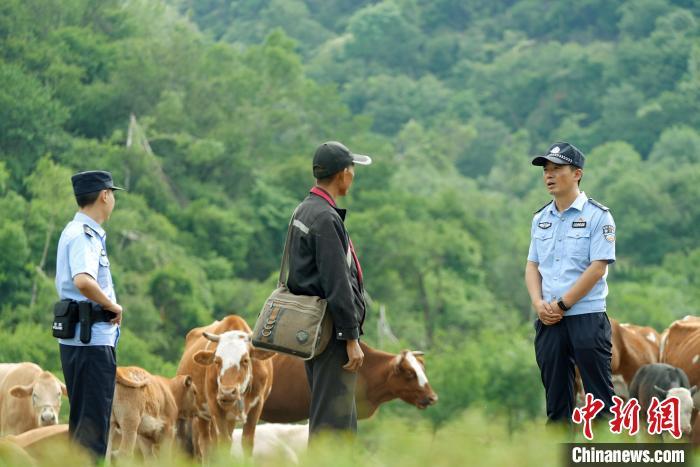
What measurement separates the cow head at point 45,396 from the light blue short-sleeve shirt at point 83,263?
307cm

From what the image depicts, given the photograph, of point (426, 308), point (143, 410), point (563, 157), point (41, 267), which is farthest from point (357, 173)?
point (563, 157)

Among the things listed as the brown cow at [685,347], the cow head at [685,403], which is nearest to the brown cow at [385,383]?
the brown cow at [685,347]

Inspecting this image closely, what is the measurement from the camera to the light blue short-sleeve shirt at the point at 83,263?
7027mm

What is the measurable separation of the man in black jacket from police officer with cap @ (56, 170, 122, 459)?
3.56ft

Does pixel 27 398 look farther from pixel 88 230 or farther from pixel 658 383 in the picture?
pixel 658 383

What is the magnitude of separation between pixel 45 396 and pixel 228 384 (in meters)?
1.85

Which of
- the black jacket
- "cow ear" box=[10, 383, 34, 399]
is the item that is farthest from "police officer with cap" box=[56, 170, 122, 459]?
"cow ear" box=[10, 383, 34, 399]

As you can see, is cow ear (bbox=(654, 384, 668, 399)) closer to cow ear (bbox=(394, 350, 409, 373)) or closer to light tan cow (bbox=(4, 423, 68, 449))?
cow ear (bbox=(394, 350, 409, 373))

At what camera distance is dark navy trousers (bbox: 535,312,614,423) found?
23.1ft

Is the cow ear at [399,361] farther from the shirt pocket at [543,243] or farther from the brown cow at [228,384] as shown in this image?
the shirt pocket at [543,243]

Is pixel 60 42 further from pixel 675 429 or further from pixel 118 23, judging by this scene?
pixel 675 429

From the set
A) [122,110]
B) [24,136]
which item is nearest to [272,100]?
[122,110]

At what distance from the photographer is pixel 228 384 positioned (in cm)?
909

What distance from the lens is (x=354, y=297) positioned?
260 inches
